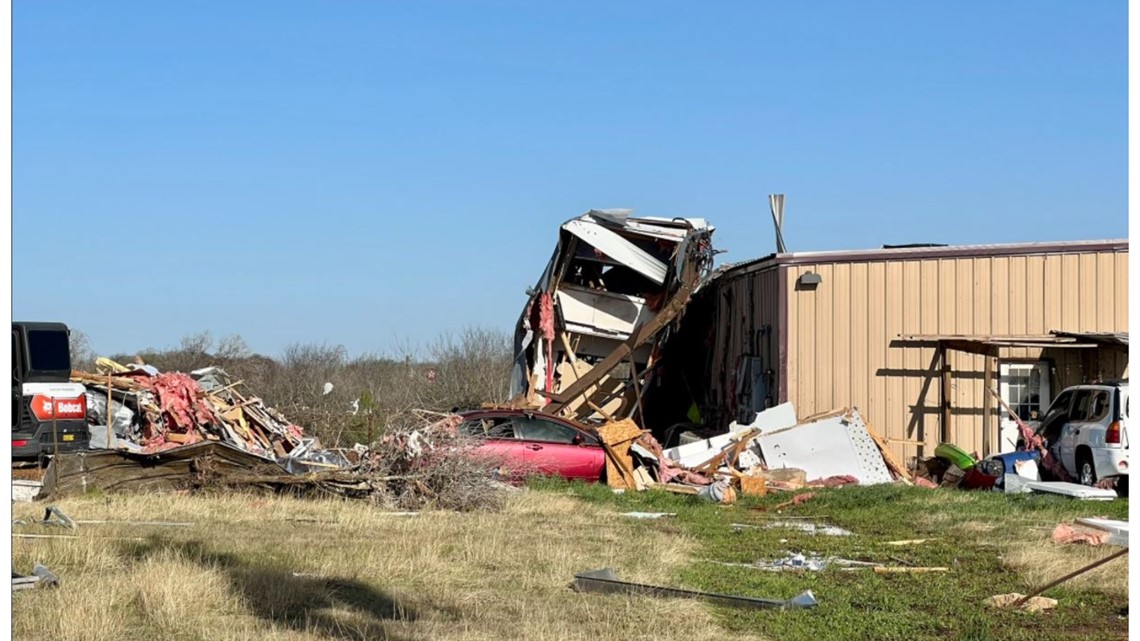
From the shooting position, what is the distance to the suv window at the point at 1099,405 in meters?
18.6

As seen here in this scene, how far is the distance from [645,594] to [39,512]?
8509 millimetres

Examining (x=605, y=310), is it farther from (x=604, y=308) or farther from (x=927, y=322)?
(x=927, y=322)

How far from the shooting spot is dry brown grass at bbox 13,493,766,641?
8898mm

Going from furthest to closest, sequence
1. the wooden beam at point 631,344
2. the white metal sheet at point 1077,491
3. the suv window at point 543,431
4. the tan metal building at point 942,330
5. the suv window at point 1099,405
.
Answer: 1. the wooden beam at point 631,344
2. the tan metal building at point 942,330
3. the suv window at point 543,431
4. the suv window at point 1099,405
5. the white metal sheet at point 1077,491

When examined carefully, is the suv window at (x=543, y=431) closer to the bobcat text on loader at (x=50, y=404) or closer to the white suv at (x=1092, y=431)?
the bobcat text on loader at (x=50, y=404)

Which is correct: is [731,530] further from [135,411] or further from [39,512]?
[135,411]

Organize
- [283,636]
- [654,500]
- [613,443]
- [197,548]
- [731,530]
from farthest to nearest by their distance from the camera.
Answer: [613,443] < [654,500] < [731,530] < [197,548] < [283,636]

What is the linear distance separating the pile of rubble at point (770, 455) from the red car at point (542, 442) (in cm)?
27

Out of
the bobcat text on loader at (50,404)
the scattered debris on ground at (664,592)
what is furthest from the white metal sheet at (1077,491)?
the bobcat text on loader at (50,404)

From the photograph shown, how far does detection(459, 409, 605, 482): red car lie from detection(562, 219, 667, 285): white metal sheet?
5.64 meters

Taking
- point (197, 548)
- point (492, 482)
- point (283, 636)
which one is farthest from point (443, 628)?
point (492, 482)

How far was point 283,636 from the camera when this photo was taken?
8.52 meters

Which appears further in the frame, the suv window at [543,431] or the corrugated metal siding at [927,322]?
the corrugated metal siding at [927,322]


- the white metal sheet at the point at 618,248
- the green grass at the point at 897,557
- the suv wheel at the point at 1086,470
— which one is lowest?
the green grass at the point at 897,557
